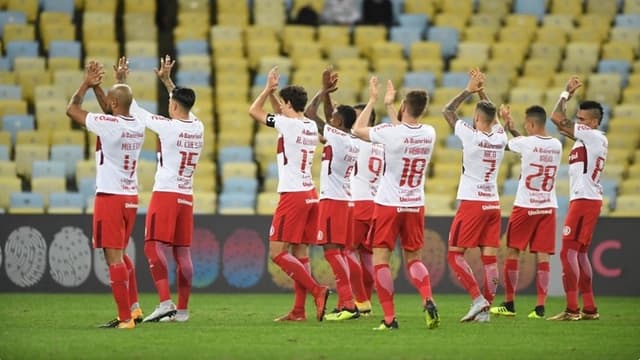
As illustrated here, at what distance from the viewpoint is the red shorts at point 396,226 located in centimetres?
1509

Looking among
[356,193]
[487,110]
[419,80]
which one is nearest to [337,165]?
[356,193]

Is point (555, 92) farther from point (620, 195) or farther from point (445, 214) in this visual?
point (445, 214)

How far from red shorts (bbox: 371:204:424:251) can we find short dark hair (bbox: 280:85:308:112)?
5.15ft

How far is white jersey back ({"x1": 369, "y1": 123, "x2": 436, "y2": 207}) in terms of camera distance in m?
15.1

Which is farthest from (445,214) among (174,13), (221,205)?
(174,13)

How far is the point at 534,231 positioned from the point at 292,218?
3224 mm

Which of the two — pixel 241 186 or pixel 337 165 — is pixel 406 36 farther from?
pixel 337 165

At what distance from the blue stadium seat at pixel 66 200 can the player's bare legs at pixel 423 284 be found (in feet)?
28.8

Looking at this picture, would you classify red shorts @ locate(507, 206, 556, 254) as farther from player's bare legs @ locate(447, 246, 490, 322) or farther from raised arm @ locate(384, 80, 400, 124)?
raised arm @ locate(384, 80, 400, 124)

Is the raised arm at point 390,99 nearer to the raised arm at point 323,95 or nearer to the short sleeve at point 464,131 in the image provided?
the raised arm at point 323,95

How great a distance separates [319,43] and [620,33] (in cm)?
596

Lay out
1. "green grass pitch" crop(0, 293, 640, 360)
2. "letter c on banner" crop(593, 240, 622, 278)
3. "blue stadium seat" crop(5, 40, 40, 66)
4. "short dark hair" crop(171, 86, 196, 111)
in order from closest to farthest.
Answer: "green grass pitch" crop(0, 293, 640, 360) → "short dark hair" crop(171, 86, 196, 111) → "letter c on banner" crop(593, 240, 622, 278) → "blue stadium seat" crop(5, 40, 40, 66)

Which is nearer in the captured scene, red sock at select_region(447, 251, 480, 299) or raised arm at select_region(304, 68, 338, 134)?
raised arm at select_region(304, 68, 338, 134)

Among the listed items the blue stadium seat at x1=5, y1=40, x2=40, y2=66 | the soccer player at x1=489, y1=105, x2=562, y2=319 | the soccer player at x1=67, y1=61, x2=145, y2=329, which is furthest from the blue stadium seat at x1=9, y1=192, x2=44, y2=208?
the soccer player at x1=489, y1=105, x2=562, y2=319
